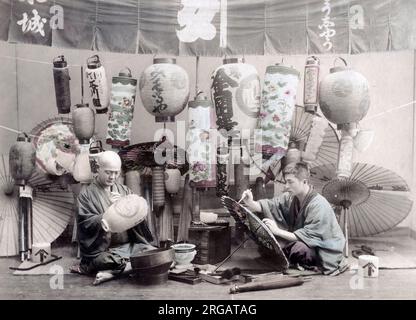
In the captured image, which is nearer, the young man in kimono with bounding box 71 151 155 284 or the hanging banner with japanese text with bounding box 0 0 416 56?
the young man in kimono with bounding box 71 151 155 284

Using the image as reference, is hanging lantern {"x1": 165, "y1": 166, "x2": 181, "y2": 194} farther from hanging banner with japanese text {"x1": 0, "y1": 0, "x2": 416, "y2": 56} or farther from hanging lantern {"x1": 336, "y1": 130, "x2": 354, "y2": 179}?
hanging lantern {"x1": 336, "y1": 130, "x2": 354, "y2": 179}

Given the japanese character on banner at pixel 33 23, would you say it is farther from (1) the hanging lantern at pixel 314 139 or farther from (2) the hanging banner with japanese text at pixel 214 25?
(1) the hanging lantern at pixel 314 139

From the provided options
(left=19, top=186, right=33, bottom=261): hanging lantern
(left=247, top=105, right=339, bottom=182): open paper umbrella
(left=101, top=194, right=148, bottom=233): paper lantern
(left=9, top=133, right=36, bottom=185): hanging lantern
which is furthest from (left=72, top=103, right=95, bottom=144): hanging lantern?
(left=247, top=105, right=339, bottom=182): open paper umbrella

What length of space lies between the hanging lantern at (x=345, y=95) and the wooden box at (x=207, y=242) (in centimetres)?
208

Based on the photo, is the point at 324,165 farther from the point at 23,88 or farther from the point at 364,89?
the point at 23,88

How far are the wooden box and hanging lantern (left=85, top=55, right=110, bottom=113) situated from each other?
2159 mm

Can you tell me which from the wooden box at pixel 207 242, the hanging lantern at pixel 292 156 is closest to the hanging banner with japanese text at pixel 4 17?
the wooden box at pixel 207 242

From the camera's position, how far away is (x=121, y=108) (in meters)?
6.73

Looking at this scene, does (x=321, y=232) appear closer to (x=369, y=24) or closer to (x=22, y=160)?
(x=369, y=24)

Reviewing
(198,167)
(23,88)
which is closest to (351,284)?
(198,167)

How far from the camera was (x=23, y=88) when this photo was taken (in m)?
8.18

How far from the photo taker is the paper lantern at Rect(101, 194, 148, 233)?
18.5ft

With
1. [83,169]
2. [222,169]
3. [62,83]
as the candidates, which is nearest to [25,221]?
[83,169]

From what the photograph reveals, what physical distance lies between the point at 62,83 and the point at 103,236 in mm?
2355
